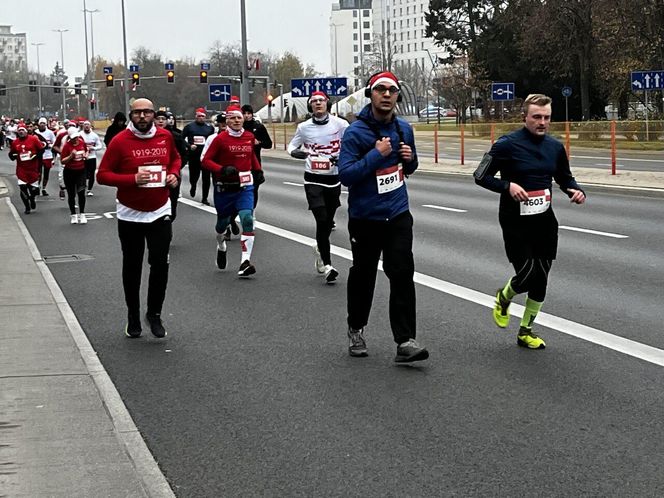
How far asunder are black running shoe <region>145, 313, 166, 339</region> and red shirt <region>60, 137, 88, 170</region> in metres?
10.8

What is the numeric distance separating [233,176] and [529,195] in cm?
527

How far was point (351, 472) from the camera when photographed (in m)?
5.46

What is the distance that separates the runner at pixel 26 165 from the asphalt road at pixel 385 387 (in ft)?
32.7

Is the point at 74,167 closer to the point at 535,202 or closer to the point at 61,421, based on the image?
the point at 535,202

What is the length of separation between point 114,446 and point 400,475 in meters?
1.49

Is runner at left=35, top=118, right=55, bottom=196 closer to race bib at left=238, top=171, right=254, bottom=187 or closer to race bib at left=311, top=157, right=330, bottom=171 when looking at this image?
race bib at left=238, top=171, right=254, bottom=187

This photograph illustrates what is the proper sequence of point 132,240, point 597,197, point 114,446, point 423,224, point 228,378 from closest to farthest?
point 114,446 < point 228,378 < point 132,240 < point 423,224 < point 597,197

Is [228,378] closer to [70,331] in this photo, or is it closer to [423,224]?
[70,331]

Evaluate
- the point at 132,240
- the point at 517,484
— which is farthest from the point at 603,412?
the point at 132,240

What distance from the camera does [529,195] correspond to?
802cm

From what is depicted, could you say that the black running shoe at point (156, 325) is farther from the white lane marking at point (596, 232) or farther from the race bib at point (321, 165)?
the white lane marking at point (596, 232)

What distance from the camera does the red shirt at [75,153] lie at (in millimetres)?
19511

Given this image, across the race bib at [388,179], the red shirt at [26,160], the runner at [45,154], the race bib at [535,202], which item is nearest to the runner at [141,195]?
the race bib at [388,179]

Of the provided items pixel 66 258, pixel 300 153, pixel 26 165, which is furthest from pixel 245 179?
pixel 26 165
